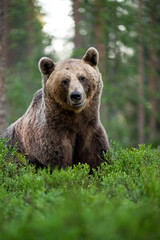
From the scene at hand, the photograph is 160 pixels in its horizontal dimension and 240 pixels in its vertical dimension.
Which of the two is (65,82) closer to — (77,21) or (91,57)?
(91,57)

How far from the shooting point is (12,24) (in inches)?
887

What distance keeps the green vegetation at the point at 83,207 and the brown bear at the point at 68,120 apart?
64cm

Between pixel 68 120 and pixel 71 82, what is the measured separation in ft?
2.00

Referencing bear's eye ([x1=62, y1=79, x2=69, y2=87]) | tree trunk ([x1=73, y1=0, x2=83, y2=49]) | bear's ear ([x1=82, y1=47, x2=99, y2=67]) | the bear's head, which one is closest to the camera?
the bear's head

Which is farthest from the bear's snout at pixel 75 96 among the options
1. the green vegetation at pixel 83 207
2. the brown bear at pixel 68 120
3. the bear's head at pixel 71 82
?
the green vegetation at pixel 83 207

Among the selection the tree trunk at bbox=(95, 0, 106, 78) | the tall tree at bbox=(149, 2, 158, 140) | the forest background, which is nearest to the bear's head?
the forest background

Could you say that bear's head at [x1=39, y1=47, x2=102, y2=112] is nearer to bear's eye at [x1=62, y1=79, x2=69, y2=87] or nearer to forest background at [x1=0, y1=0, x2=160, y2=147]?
bear's eye at [x1=62, y1=79, x2=69, y2=87]

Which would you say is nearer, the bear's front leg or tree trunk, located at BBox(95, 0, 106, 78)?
the bear's front leg

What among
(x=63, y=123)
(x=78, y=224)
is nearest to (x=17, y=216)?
(x=78, y=224)

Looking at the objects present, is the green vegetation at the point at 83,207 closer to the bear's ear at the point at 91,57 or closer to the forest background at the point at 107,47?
the bear's ear at the point at 91,57

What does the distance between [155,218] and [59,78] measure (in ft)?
10.8

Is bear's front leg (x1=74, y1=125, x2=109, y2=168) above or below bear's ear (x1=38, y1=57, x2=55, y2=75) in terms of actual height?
below

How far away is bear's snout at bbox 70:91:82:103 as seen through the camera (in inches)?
190

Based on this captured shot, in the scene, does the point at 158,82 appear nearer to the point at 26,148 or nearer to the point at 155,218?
the point at 26,148
